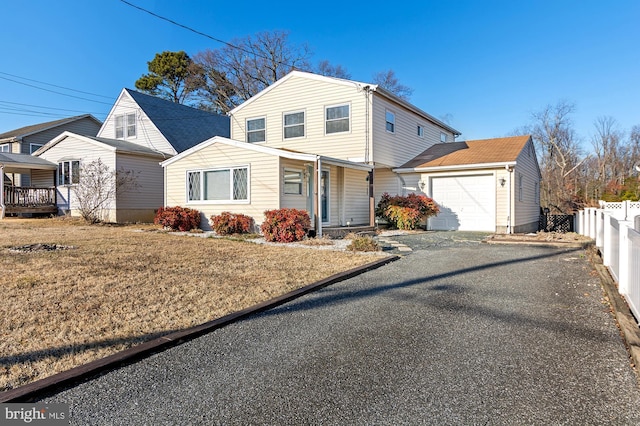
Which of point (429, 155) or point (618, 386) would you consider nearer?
point (618, 386)

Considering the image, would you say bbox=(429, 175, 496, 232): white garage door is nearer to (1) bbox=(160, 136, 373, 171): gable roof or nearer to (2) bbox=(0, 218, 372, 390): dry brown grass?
(1) bbox=(160, 136, 373, 171): gable roof

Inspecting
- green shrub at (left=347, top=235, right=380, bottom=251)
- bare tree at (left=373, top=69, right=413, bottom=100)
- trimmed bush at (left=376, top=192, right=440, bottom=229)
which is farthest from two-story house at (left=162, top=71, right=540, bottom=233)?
bare tree at (left=373, top=69, right=413, bottom=100)

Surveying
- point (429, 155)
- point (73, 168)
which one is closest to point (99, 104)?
point (73, 168)

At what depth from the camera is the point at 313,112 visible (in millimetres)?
15352

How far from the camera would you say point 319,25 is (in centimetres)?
2006

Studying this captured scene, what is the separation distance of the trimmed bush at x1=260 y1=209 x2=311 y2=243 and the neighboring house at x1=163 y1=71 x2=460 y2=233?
28.3 inches

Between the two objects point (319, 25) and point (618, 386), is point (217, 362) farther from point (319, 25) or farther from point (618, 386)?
point (319, 25)

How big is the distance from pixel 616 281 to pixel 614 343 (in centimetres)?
252

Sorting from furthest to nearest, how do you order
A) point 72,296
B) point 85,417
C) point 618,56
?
point 618,56 < point 72,296 < point 85,417

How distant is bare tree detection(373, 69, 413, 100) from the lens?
35.1 m

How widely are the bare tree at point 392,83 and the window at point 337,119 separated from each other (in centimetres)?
2210

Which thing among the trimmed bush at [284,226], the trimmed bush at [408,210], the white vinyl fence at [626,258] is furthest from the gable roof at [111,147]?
the white vinyl fence at [626,258]

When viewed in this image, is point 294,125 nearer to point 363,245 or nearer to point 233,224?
point 233,224

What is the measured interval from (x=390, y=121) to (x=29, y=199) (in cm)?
1707
